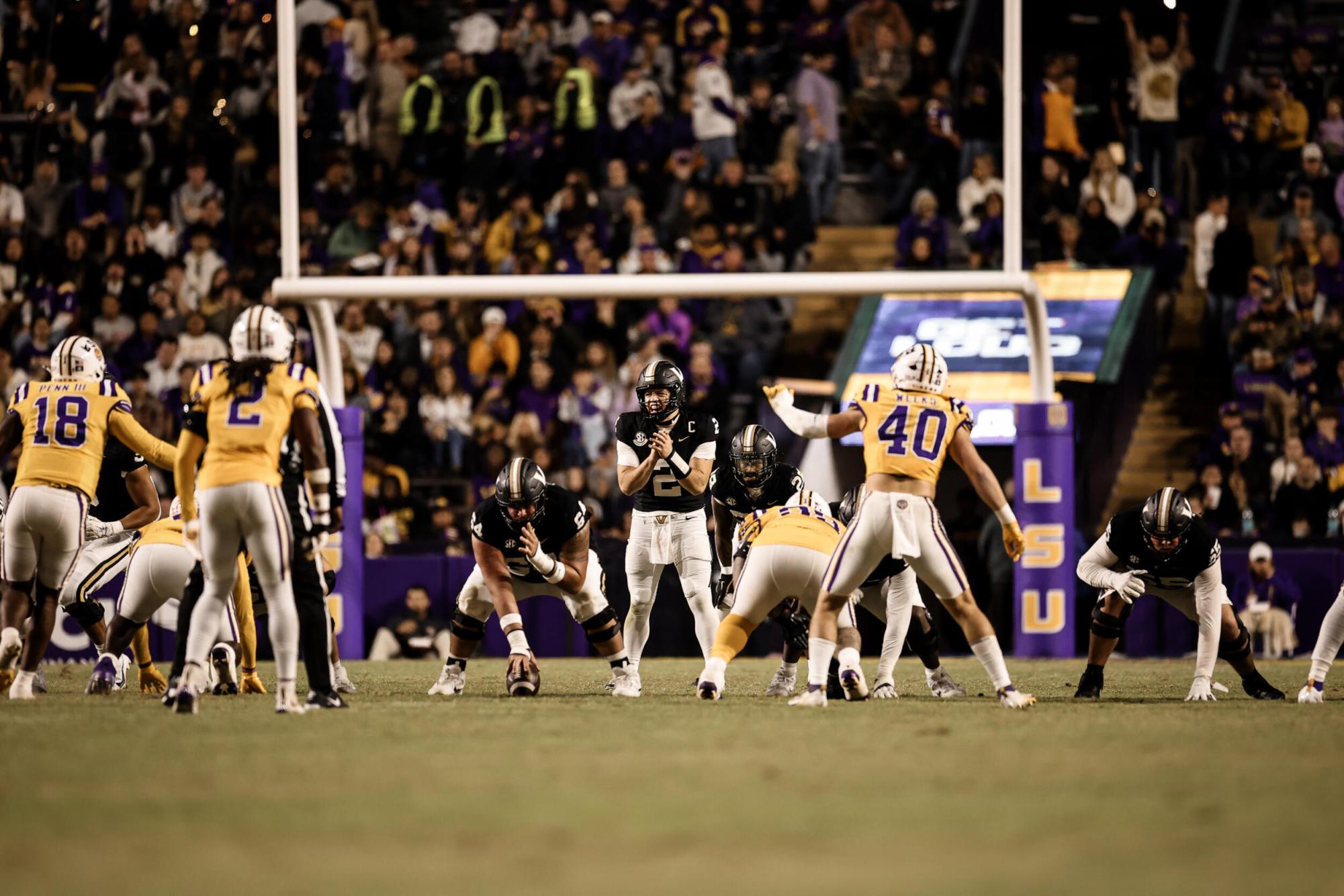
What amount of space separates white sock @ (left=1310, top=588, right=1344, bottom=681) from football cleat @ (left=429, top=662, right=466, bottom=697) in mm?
4837

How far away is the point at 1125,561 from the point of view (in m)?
10.7

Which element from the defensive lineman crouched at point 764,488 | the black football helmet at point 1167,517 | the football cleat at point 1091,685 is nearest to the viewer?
the black football helmet at point 1167,517

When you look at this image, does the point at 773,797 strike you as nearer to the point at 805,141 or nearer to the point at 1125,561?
the point at 1125,561

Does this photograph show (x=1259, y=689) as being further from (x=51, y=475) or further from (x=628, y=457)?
(x=51, y=475)

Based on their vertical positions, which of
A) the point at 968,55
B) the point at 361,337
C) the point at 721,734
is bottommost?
the point at 721,734

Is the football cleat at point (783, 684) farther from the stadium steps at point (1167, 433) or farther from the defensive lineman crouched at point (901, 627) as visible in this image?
the stadium steps at point (1167, 433)

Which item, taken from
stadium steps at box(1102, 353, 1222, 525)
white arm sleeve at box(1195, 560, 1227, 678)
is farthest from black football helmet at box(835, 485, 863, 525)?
stadium steps at box(1102, 353, 1222, 525)

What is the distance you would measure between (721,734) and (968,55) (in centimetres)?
1365

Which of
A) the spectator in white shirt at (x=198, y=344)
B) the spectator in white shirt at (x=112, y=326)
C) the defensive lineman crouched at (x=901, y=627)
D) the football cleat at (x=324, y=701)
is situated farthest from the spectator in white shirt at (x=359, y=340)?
the football cleat at (x=324, y=701)

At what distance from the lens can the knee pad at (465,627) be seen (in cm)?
1082

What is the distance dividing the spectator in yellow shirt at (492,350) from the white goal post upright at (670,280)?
371 centimetres

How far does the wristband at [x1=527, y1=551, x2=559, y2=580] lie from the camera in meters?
10.4

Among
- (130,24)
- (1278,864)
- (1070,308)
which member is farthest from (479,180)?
(1278,864)

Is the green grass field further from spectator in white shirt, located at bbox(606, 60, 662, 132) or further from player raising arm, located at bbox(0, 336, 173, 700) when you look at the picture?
spectator in white shirt, located at bbox(606, 60, 662, 132)
